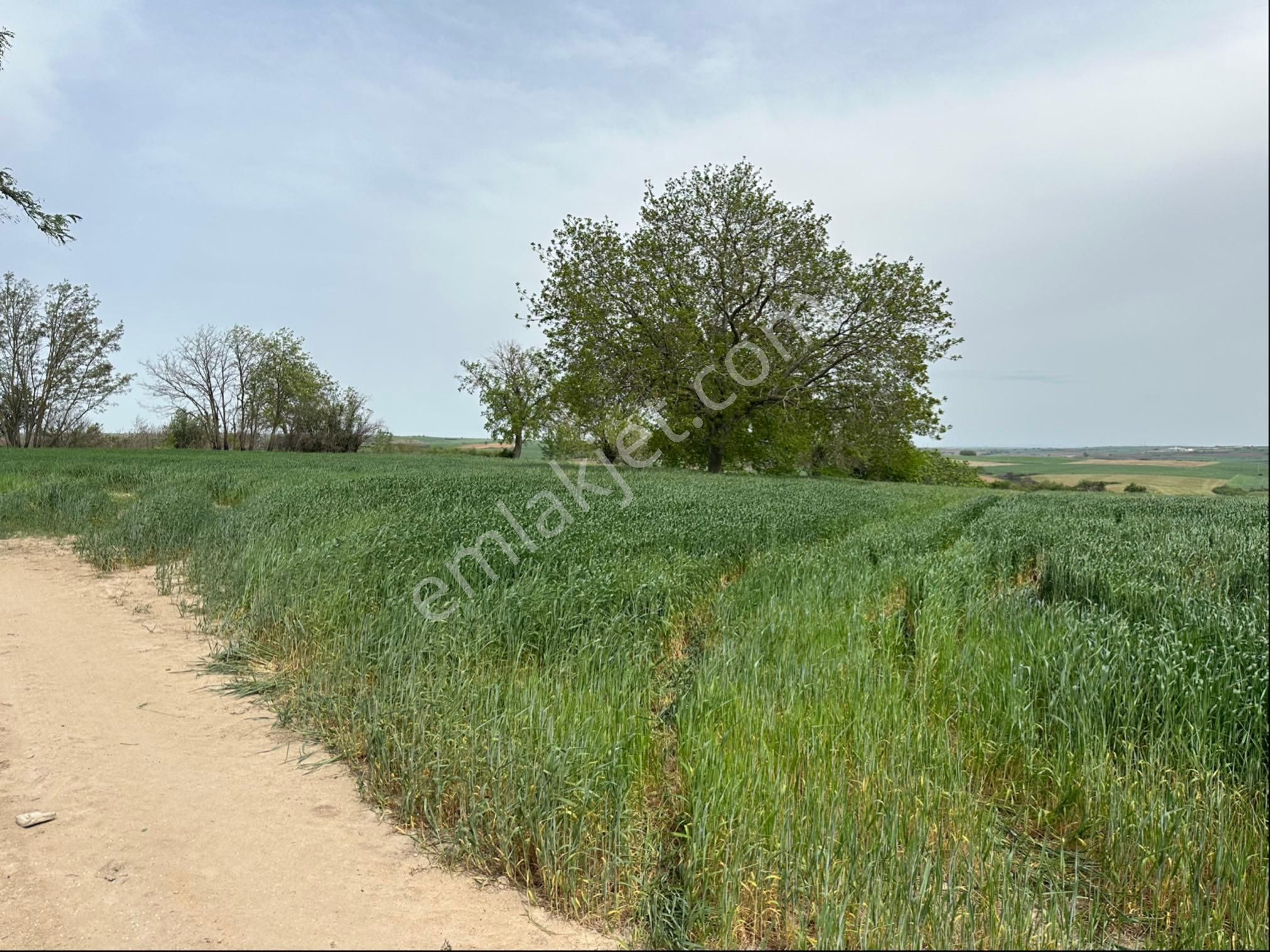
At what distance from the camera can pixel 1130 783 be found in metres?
2.94

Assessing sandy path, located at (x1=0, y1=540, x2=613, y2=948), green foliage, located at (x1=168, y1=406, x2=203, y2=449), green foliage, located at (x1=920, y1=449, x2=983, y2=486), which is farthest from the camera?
green foliage, located at (x1=920, y1=449, x2=983, y2=486)

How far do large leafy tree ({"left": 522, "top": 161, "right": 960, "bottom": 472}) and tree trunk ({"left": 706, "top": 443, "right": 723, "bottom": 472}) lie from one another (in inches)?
88.4

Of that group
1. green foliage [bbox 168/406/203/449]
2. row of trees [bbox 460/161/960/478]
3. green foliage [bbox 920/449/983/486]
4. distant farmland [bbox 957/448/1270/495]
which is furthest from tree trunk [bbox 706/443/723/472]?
green foliage [bbox 168/406/203/449]

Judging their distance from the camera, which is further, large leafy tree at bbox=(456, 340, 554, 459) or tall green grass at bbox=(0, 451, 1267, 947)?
large leafy tree at bbox=(456, 340, 554, 459)

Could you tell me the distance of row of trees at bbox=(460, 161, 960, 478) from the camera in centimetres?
2692

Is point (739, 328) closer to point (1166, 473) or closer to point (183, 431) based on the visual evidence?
point (1166, 473)

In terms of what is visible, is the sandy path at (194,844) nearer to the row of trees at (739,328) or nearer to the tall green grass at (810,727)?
the tall green grass at (810,727)

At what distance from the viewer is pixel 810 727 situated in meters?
3.44

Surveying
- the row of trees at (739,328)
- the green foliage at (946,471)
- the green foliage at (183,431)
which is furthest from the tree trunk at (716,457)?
the green foliage at (183,431)

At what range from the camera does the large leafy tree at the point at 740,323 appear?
26.9m

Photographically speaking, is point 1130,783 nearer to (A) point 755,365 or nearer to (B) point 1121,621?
(B) point 1121,621

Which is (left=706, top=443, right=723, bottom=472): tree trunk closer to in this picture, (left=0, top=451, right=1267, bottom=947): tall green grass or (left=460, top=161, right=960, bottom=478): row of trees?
(left=460, top=161, right=960, bottom=478): row of trees

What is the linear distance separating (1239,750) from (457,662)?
4.32m

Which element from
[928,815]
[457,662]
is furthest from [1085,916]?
[457,662]
